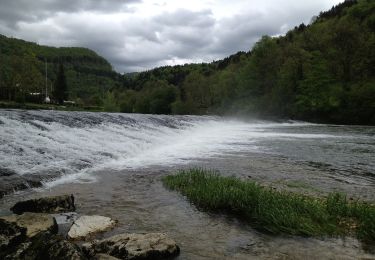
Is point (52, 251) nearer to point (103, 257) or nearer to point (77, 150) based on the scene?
point (103, 257)

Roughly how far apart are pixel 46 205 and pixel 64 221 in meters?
1.01

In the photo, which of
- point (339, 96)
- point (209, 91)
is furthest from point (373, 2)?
point (209, 91)

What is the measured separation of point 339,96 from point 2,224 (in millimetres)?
68529

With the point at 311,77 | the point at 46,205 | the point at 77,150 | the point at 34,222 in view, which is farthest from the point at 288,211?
the point at 311,77

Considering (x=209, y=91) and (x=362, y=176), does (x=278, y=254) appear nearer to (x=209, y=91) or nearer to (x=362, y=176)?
(x=362, y=176)

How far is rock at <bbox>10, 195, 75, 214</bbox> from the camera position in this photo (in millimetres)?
9180

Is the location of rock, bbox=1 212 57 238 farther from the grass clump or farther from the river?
the grass clump

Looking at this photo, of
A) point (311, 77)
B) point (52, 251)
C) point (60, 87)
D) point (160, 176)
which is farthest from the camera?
point (60, 87)

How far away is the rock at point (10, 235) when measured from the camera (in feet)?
21.4

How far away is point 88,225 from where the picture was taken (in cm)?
810

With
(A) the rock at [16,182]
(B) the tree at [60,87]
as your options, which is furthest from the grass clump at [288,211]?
(B) the tree at [60,87]

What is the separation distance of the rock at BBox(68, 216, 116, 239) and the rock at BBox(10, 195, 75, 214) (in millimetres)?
1235

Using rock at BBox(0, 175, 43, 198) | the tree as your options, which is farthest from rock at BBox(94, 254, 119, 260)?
the tree

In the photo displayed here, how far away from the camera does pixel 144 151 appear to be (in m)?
22.5
